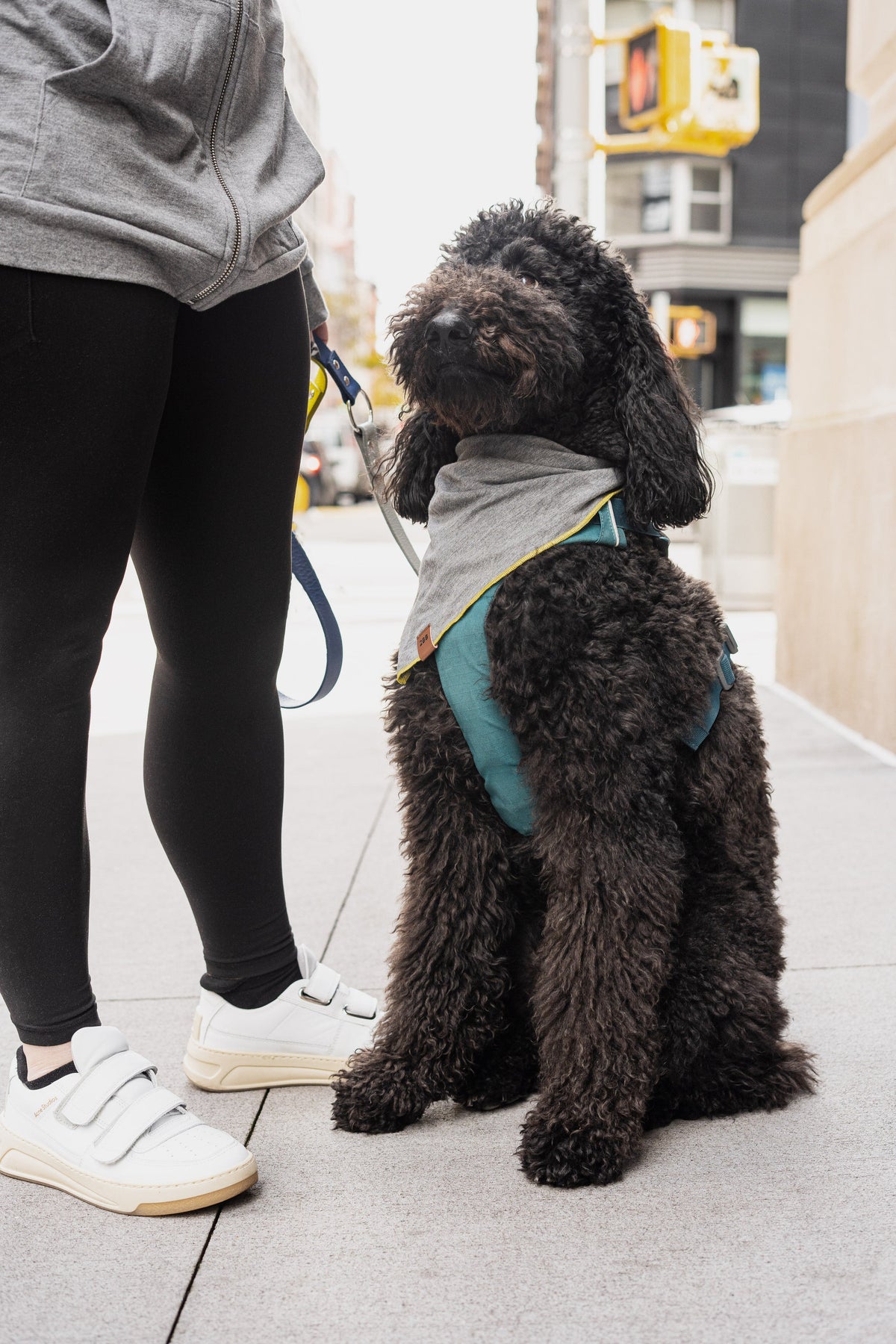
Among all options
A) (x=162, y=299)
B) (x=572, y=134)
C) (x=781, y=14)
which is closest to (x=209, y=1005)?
(x=162, y=299)

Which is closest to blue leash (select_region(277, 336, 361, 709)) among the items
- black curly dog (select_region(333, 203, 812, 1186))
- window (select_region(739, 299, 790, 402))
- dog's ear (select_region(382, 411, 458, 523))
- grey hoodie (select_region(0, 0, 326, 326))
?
dog's ear (select_region(382, 411, 458, 523))

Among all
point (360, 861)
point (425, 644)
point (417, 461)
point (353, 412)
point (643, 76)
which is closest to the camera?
point (425, 644)

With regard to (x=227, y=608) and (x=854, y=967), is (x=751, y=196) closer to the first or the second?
(x=854, y=967)

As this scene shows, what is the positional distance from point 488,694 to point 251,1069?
0.88 metres

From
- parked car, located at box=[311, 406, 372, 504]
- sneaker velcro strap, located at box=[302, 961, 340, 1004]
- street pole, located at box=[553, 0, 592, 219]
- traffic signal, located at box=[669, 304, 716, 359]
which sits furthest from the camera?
parked car, located at box=[311, 406, 372, 504]

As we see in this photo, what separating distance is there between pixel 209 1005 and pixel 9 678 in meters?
0.84

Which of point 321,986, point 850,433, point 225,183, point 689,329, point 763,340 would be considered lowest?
point 321,986

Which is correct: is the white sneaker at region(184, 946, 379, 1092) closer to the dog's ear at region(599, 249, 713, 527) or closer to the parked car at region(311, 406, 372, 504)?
the dog's ear at region(599, 249, 713, 527)

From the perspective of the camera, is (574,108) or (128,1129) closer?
(128,1129)

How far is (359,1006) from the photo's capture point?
8.32 feet

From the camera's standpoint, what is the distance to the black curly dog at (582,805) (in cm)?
203

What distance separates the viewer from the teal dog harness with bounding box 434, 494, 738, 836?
2.09m

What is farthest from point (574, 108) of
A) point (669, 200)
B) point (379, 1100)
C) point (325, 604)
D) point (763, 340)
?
point (669, 200)

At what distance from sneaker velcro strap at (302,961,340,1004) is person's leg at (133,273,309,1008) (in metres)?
0.06
